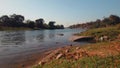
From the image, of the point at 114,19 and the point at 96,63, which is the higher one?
the point at 114,19

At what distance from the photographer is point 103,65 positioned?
11461mm

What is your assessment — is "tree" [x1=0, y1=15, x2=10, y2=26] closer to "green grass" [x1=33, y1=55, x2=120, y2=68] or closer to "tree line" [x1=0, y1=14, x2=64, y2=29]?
"tree line" [x1=0, y1=14, x2=64, y2=29]

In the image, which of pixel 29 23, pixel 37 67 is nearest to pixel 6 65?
pixel 37 67

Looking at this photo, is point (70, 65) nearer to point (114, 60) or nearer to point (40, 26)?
point (114, 60)

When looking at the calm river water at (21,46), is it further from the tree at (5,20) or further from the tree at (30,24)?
the tree at (30,24)

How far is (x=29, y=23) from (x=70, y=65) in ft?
456

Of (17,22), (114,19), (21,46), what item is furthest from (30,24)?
(21,46)

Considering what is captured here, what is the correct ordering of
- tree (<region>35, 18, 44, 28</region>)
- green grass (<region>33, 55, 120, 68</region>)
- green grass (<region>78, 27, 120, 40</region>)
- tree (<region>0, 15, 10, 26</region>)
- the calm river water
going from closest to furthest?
1. green grass (<region>33, 55, 120, 68</region>)
2. the calm river water
3. green grass (<region>78, 27, 120, 40</region>)
4. tree (<region>0, 15, 10, 26</region>)
5. tree (<region>35, 18, 44, 28</region>)

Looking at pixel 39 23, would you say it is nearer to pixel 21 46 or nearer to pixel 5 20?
pixel 5 20

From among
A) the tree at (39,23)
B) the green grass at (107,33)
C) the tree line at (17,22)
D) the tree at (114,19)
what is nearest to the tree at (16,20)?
the tree line at (17,22)

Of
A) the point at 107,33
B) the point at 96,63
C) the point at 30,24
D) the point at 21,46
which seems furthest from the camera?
the point at 30,24

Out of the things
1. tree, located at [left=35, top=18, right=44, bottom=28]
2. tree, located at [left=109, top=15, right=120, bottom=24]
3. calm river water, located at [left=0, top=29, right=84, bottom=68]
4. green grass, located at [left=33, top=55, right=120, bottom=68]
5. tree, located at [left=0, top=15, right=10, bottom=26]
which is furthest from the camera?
tree, located at [left=35, top=18, right=44, bottom=28]

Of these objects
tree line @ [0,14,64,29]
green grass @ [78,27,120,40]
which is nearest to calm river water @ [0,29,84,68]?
green grass @ [78,27,120,40]

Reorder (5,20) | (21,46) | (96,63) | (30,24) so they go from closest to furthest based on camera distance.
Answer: (96,63), (21,46), (5,20), (30,24)
